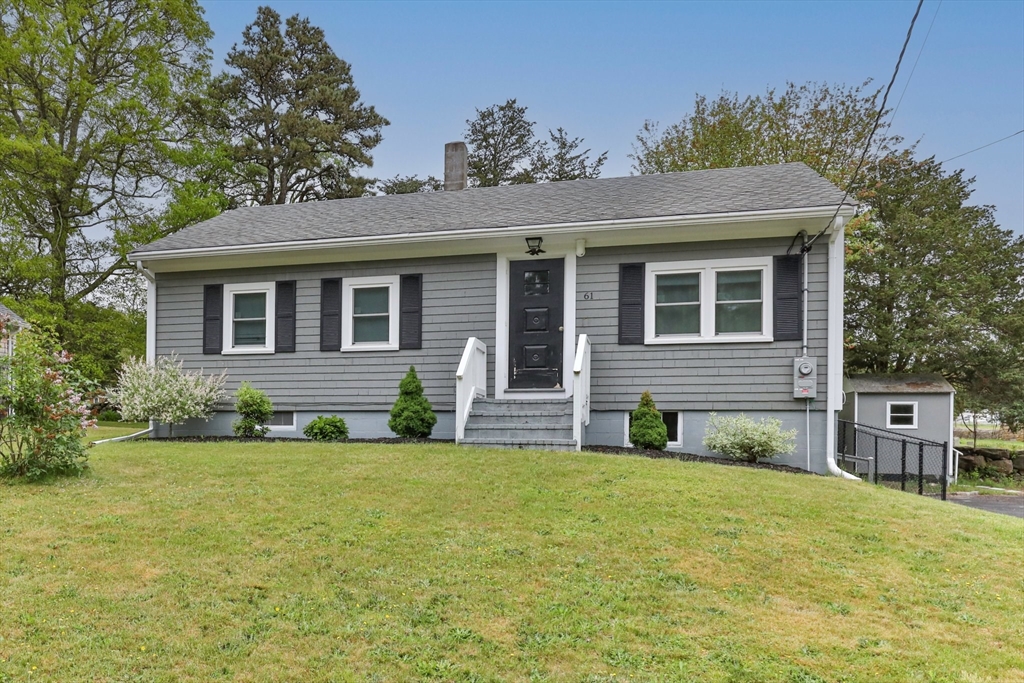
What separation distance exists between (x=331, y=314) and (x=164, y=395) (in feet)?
9.24

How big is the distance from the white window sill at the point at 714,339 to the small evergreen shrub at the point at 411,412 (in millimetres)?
3350

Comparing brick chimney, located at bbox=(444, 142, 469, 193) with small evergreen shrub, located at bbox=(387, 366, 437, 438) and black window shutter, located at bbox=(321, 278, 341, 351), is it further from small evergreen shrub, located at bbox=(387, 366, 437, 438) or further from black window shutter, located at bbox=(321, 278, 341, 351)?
small evergreen shrub, located at bbox=(387, 366, 437, 438)

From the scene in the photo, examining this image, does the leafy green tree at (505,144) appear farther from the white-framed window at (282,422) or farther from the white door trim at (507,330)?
the white-framed window at (282,422)

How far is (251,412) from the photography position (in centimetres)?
992

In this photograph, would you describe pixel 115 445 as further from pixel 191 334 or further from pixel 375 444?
pixel 375 444

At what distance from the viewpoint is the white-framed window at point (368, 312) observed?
9.97 m

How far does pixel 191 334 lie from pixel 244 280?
4.48 ft

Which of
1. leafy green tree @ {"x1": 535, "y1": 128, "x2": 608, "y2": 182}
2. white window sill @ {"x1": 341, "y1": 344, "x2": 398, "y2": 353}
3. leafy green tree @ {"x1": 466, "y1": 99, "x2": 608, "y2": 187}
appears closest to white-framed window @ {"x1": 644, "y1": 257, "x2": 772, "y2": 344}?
white window sill @ {"x1": 341, "y1": 344, "x2": 398, "y2": 353}

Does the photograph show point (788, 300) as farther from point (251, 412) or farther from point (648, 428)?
point (251, 412)

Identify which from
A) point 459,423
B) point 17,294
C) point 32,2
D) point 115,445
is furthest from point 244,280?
point 32,2

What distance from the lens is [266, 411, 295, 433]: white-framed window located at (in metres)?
10.3

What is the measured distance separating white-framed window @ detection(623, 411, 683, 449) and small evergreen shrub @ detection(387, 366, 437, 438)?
2.80 m

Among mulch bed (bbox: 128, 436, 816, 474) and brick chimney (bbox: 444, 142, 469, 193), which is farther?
brick chimney (bbox: 444, 142, 469, 193)

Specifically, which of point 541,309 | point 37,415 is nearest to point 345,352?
point 541,309
